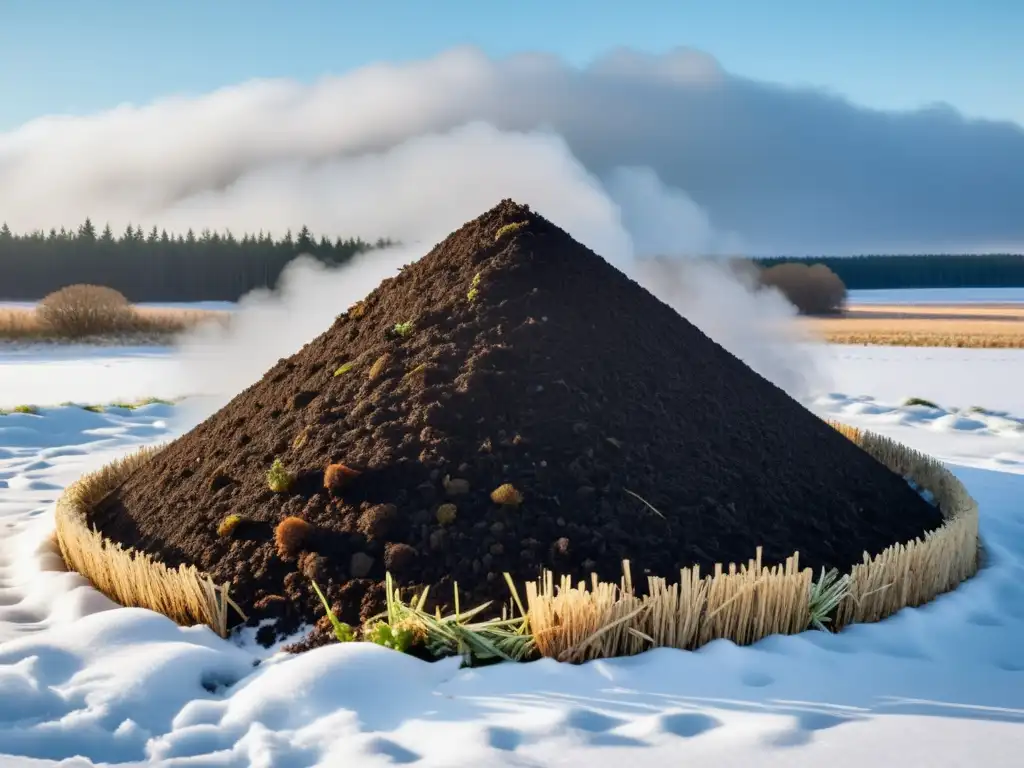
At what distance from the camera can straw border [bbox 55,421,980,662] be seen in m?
4.20

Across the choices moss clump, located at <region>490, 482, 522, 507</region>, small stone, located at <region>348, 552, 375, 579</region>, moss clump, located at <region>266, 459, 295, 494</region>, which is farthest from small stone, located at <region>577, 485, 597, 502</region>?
moss clump, located at <region>266, 459, 295, 494</region>

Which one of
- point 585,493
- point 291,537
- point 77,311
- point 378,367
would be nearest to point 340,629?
point 291,537

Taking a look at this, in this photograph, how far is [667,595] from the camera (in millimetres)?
4223

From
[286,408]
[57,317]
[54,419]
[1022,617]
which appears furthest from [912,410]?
[57,317]

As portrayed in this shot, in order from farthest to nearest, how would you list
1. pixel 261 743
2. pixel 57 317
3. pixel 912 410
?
pixel 57 317
pixel 912 410
pixel 261 743

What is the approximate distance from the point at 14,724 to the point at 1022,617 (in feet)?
16.9

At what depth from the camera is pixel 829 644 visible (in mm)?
4477

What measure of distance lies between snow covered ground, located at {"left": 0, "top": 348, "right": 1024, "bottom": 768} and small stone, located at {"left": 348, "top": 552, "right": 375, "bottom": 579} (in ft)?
2.00

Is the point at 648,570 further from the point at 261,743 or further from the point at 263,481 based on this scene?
the point at 263,481

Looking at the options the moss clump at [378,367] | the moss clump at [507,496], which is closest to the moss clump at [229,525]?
the moss clump at [378,367]

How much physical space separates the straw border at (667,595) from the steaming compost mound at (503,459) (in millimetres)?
306

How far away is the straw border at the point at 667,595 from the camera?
4195 mm

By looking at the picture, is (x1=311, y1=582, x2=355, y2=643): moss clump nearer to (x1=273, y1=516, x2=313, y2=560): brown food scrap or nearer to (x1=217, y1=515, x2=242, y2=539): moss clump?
(x1=273, y1=516, x2=313, y2=560): brown food scrap

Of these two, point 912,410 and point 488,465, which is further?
point 912,410
